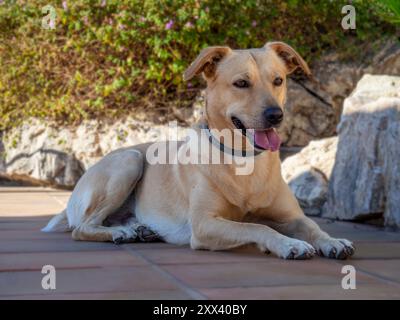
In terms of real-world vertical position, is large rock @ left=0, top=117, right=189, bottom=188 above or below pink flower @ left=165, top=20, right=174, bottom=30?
below

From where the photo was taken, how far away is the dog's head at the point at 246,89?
3293mm

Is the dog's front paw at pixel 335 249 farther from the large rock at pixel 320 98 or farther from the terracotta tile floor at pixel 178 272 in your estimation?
the large rock at pixel 320 98

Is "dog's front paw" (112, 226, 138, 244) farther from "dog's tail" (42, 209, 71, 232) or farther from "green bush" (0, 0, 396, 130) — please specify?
"green bush" (0, 0, 396, 130)

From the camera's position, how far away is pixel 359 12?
684 cm

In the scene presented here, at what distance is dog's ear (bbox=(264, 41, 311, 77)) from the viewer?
147 inches

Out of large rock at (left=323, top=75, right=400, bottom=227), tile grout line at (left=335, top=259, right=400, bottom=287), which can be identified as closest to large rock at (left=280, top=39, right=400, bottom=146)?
large rock at (left=323, top=75, right=400, bottom=227)

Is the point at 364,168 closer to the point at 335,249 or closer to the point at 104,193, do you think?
the point at 335,249

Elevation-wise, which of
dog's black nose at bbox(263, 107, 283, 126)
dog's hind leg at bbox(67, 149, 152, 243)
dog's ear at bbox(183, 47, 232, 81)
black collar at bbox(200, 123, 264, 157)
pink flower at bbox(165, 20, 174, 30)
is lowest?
dog's hind leg at bbox(67, 149, 152, 243)

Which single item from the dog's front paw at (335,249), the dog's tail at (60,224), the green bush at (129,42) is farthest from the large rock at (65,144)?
the dog's front paw at (335,249)

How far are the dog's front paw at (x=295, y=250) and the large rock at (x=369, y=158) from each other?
1320 millimetres

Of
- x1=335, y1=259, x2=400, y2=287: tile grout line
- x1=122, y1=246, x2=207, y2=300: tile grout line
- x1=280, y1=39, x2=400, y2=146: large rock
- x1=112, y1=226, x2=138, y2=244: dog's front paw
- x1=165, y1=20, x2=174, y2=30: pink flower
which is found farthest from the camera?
x1=280, y1=39, x2=400, y2=146: large rock

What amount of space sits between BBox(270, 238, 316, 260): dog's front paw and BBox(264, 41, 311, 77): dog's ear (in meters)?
1.17

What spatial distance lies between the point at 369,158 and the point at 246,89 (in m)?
1.47

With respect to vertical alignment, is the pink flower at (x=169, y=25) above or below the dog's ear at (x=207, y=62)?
above
